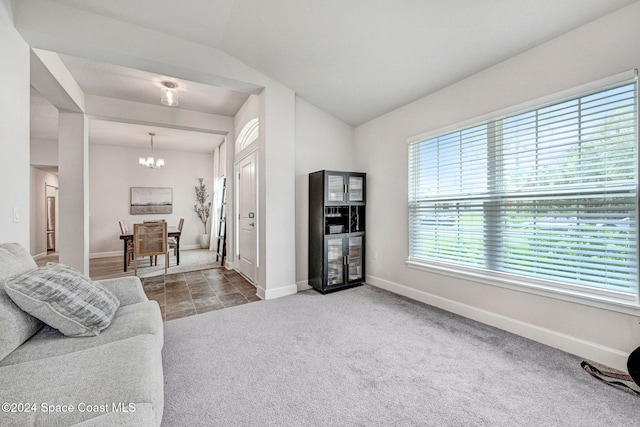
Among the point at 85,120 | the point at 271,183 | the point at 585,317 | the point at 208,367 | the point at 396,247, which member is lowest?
the point at 208,367

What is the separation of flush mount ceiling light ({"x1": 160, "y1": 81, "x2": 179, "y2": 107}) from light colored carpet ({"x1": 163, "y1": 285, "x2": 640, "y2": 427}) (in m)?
3.07

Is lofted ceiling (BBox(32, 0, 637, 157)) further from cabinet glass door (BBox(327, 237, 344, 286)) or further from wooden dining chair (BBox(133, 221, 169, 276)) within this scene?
wooden dining chair (BBox(133, 221, 169, 276))

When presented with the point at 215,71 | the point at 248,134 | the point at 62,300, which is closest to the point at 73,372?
the point at 62,300

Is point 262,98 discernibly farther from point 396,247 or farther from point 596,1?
point 596,1

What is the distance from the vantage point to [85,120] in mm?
4043

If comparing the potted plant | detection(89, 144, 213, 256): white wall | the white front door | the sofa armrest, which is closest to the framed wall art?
detection(89, 144, 213, 256): white wall

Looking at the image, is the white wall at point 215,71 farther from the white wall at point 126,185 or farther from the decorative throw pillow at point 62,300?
the white wall at point 126,185

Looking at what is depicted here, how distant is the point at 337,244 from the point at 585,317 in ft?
8.11

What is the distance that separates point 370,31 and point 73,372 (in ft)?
9.97

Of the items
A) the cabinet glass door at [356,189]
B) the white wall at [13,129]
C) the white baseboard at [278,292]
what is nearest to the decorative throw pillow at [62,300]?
the white wall at [13,129]

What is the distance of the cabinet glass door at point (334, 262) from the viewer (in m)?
3.63

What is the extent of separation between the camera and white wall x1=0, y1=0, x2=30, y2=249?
6.64 feet

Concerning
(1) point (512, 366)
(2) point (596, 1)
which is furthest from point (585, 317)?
(2) point (596, 1)

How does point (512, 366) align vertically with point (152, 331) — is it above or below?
below
